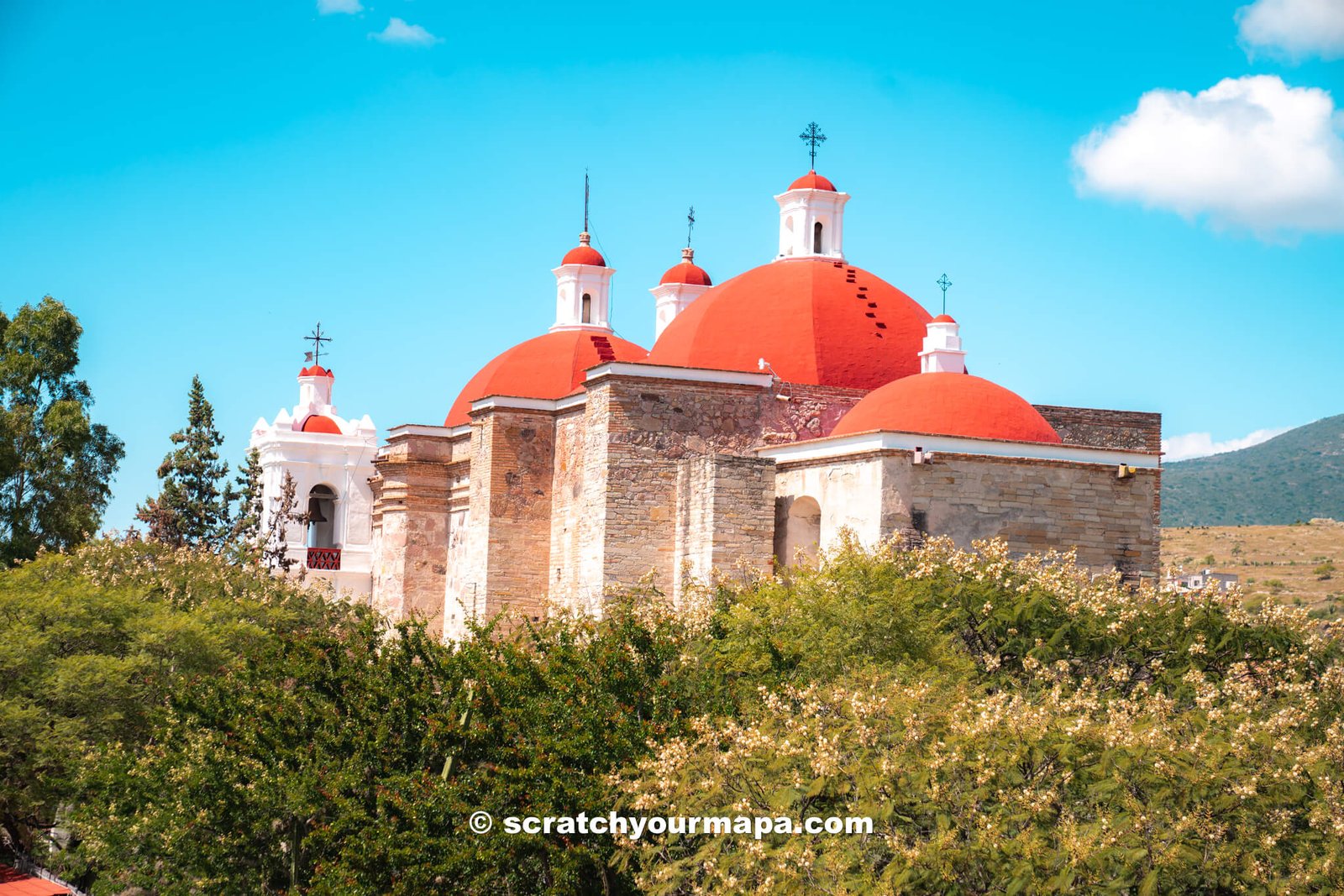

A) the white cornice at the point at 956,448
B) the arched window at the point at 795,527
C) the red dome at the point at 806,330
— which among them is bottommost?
the arched window at the point at 795,527

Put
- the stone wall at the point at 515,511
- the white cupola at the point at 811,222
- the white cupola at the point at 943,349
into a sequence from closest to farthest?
the white cupola at the point at 943,349 < the stone wall at the point at 515,511 < the white cupola at the point at 811,222

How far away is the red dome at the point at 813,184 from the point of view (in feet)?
76.7

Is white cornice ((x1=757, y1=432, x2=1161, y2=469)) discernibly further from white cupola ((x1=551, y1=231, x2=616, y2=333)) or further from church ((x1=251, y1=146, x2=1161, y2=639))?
white cupola ((x1=551, y1=231, x2=616, y2=333))

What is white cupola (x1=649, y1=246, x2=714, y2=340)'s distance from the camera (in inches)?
1153

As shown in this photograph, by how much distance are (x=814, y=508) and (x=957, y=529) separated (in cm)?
212

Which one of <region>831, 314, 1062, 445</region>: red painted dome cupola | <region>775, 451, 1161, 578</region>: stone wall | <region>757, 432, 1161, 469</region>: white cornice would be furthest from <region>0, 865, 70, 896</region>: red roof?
<region>831, 314, 1062, 445</region>: red painted dome cupola

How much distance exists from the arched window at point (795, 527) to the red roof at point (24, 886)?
27.4ft

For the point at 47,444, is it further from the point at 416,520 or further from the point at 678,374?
the point at 678,374

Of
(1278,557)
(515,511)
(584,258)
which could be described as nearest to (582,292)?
(584,258)

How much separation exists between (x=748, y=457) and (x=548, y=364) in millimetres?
7675

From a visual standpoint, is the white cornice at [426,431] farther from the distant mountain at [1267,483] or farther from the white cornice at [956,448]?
the distant mountain at [1267,483]

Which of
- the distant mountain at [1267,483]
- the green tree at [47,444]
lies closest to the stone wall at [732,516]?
the green tree at [47,444]

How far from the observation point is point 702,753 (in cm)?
1052

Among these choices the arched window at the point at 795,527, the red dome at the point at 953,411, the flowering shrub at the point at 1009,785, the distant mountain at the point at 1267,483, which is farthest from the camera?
the distant mountain at the point at 1267,483
